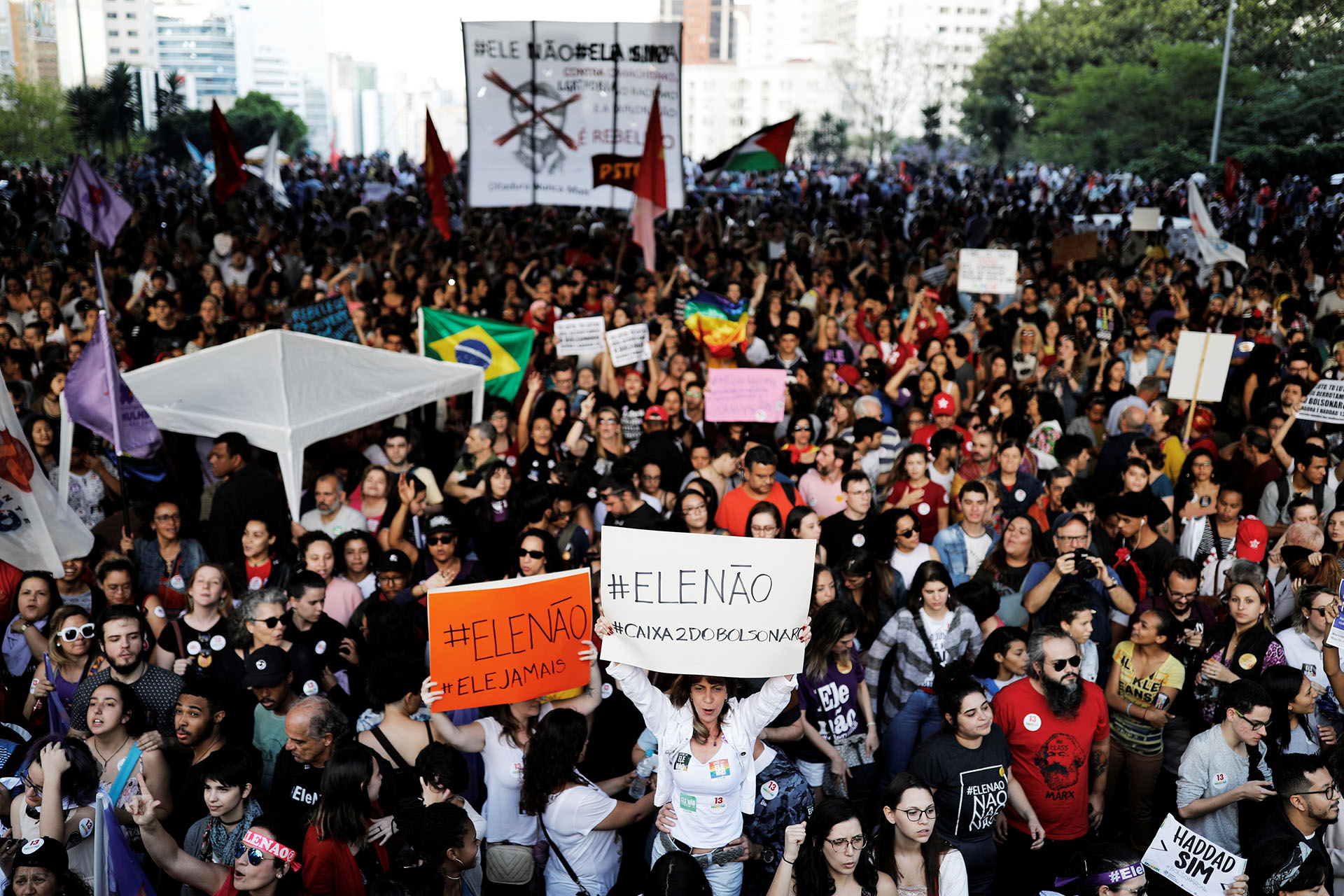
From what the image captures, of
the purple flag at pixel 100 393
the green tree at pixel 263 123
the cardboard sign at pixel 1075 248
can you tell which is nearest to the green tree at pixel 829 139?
the green tree at pixel 263 123

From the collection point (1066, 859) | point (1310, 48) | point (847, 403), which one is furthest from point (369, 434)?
point (1310, 48)

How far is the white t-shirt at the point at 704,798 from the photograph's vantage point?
13.1 ft

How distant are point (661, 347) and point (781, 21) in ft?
587

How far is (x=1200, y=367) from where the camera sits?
7977 millimetres

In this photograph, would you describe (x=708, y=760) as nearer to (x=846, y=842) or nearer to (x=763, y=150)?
(x=846, y=842)

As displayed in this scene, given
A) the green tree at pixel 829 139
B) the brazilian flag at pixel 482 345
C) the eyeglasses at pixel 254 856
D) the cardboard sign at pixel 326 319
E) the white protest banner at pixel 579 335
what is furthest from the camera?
the green tree at pixel 829 139

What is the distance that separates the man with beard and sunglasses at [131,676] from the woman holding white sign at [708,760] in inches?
78.2

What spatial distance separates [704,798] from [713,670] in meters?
0.48

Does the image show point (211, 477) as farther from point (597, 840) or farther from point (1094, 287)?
point (1094, 287)

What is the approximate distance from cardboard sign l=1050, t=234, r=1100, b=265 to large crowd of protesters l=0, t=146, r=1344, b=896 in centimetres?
427

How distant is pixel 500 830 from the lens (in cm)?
422

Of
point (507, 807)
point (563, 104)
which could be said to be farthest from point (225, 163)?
point (507, 807)

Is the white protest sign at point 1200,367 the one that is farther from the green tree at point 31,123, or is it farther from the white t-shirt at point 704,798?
the green tree at point 31,123

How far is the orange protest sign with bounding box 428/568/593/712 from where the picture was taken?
4258 millimetres
